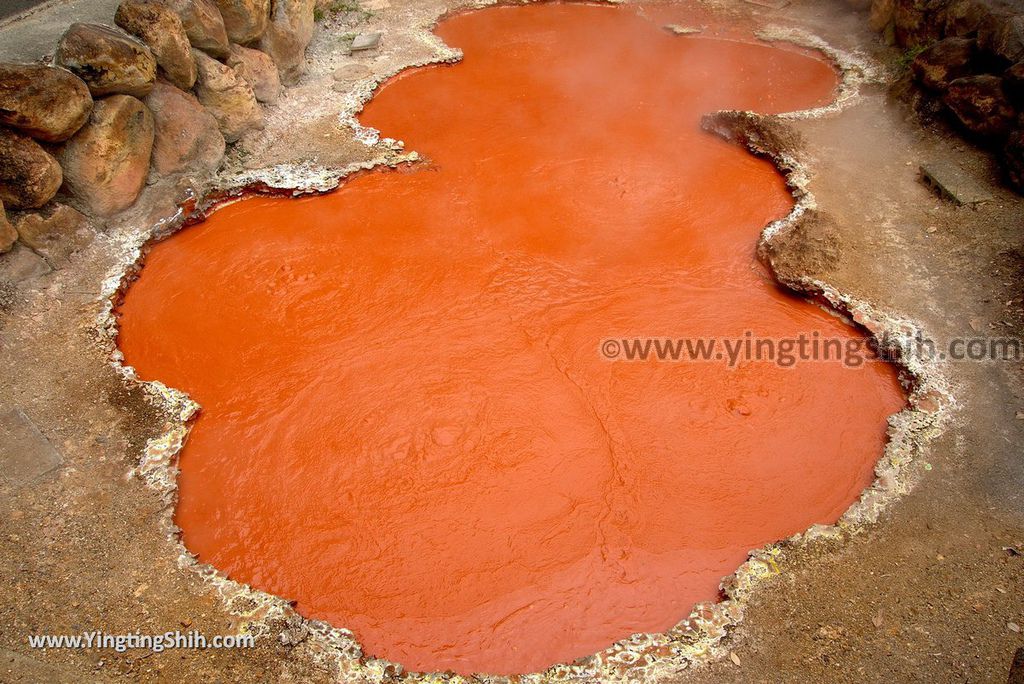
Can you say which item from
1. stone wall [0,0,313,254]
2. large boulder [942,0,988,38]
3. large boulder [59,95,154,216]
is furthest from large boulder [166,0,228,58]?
large boulder [942,0,988,38]

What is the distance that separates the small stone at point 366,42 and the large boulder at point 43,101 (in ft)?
11.7

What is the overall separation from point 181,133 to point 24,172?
1324 millimetres

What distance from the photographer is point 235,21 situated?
263 inches

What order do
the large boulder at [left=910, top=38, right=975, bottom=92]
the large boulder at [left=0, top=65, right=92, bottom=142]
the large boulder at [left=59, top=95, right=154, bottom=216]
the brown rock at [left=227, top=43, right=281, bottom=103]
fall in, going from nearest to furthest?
the large boulder at [left=0, top=65, right=92, bottom=142] → the large boulder at [left=59, top=95, right=154, bottom=216] → the large boulder at [left=910, top=38, right=975, bottom=92] → the brown rock at [left=227, top=43, right=281, bottom=103]

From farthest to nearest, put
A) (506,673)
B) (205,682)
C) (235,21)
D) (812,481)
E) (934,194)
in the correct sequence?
1. (235,21)
2. (934,194)
3. (812,481)
4. (506,673)
5. (205,682)

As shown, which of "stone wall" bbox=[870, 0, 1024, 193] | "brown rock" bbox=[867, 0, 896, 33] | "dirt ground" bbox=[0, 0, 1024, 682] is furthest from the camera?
"brown rock" bbox=[867, 0, 896, 33]

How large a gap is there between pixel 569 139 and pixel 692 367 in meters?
3.03

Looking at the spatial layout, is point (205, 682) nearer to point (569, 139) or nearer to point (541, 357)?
point (541, 357)

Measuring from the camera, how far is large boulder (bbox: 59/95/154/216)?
5.30m

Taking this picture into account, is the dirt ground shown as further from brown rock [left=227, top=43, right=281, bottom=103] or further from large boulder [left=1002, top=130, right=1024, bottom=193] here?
brown rock [left=227, top=43, right=281, bottom=103]

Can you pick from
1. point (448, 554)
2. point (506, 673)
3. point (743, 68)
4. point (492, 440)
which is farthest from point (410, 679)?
point (743, 68)

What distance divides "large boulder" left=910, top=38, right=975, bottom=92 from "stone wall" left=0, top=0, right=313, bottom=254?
20.2ft

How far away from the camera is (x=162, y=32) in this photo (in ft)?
19.0

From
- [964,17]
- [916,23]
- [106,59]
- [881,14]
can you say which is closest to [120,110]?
[106,59]
